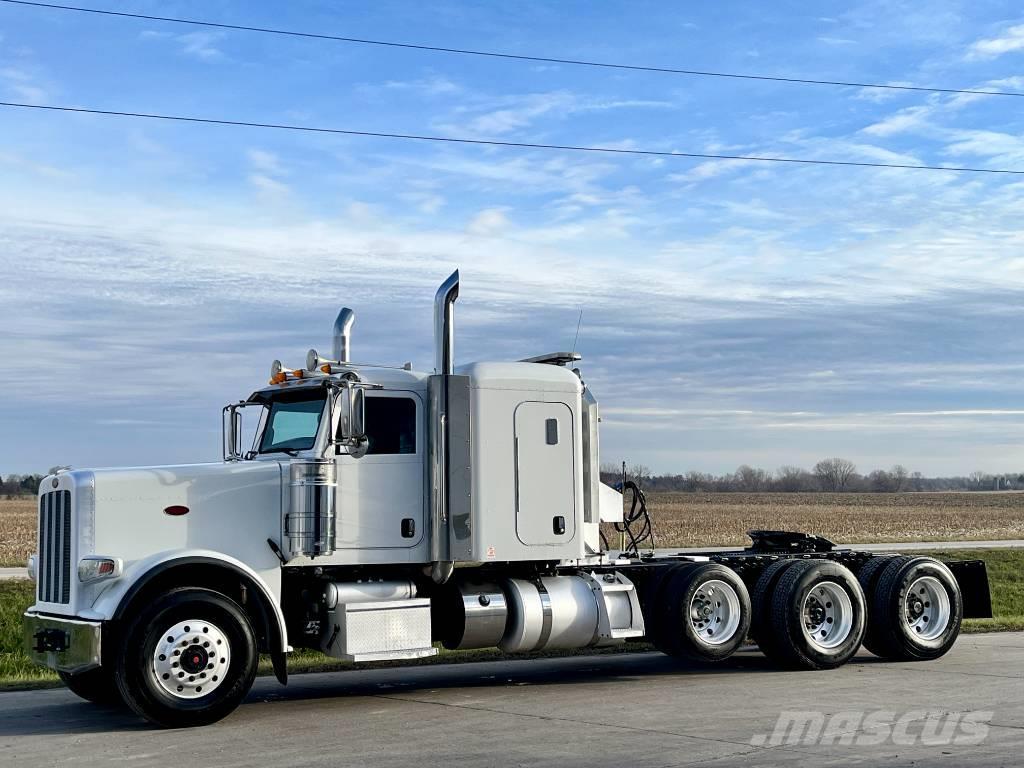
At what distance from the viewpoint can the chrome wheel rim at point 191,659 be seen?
10953 mm

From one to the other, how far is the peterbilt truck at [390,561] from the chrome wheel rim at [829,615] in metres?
0.02

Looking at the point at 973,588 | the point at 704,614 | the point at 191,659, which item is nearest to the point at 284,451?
the point at 191,659

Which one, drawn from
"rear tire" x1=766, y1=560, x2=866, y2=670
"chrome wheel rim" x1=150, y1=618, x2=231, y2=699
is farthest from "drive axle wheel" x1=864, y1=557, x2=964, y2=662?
"chrome wheel rim" x1=150, y1=618, x2=231, y2=699

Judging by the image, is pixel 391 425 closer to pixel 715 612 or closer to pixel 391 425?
pixel 391 425

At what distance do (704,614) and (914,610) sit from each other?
304 cm

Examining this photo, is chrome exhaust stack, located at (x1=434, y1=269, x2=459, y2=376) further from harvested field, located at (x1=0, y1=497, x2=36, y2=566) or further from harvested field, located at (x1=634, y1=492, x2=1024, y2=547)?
harvested field, located at (x1=634, y1=492, x2=1024, y2=547)

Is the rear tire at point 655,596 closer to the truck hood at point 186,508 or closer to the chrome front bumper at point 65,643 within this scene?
the truck hood at point 186,508

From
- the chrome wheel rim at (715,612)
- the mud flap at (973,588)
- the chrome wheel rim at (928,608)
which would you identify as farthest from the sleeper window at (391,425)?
the mud flap at (973,588)

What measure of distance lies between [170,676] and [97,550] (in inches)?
51.5

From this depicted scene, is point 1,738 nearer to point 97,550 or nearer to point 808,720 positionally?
point 97,550

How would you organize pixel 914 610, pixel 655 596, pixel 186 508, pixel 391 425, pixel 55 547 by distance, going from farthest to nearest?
pixel 914 610, pixel 655 596, pixel 391 425, pixel 55 547, pixel 186 508

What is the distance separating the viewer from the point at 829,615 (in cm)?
1481

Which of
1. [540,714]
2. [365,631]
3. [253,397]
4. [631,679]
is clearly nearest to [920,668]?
[631,679]

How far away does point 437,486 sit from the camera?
42.0ft
